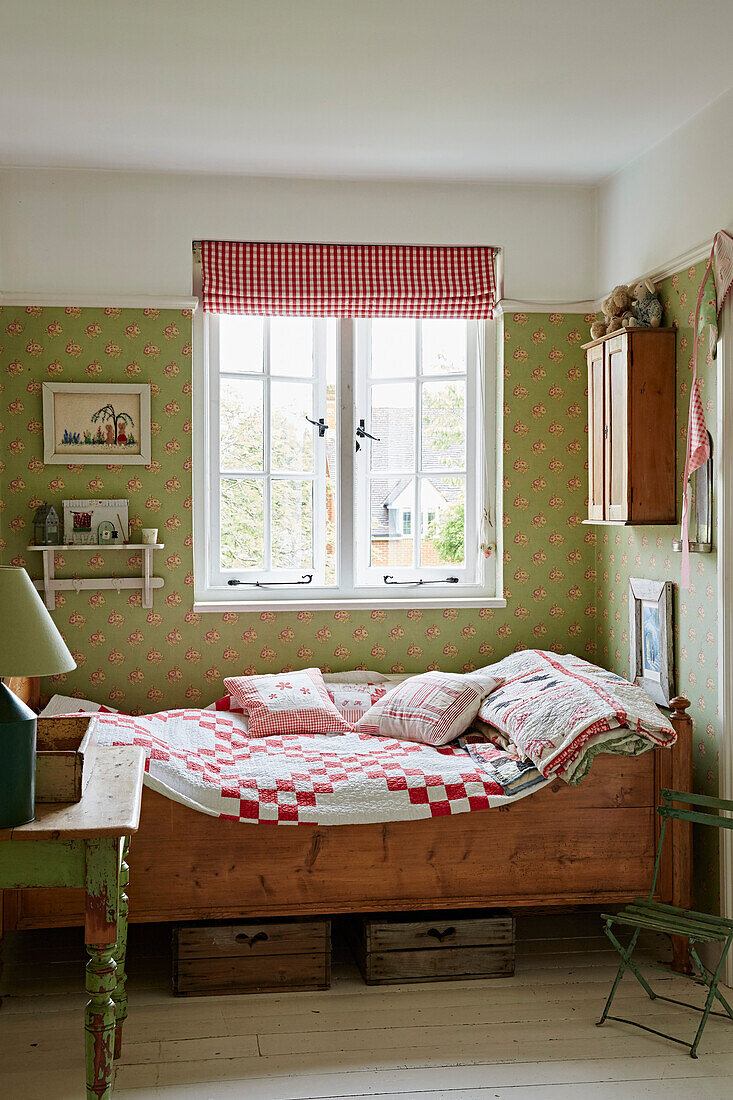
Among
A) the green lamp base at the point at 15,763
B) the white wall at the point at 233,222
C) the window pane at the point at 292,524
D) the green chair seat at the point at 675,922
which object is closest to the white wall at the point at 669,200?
the white wall at the point at 233,222

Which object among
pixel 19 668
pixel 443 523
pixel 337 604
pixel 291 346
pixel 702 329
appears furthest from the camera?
pixel 443 523

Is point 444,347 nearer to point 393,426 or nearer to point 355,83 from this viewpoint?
point 393,426

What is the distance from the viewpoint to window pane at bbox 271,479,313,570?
173 inches

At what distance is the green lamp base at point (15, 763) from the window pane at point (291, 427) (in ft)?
7.74

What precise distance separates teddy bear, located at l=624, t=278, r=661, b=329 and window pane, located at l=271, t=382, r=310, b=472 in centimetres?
142

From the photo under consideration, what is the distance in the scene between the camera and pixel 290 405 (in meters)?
4.41

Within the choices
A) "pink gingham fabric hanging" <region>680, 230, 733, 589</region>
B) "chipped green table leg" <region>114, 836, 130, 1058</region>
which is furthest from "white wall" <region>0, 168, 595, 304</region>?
"chipped green table leg" <region>114, 836, 130, 1058</region>

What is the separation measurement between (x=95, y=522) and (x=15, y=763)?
2071mm

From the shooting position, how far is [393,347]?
4473 millimetres

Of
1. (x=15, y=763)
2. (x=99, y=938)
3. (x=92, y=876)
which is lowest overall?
(x=99, y=938)

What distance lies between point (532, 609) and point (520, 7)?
8.02 feet

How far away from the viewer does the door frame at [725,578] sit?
3.29 metres

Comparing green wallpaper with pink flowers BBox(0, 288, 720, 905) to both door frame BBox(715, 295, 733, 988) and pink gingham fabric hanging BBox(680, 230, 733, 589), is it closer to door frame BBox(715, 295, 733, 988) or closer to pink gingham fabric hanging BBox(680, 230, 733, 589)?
pink gingham fabric hanging BBox(680, 230, 733, 589)

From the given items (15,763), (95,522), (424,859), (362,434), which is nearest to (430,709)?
(424,859)
